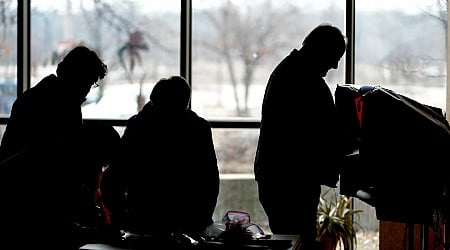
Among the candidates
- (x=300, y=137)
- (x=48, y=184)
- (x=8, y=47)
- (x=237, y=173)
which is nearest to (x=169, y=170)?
(x=300, y=137)

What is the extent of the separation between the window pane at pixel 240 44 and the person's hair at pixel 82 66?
7.82 ft

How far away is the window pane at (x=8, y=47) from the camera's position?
5188 mm

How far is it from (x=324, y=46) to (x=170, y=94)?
2.31 feet

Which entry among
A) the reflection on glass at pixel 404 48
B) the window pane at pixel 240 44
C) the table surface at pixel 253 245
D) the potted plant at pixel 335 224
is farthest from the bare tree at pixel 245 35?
the table surface at pixel 253 245

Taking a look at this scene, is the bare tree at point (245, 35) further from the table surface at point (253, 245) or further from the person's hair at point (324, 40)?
the table surface at point (253, 245)

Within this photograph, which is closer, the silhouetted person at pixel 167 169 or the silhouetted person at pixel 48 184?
the silhouetted person at pixel 48 184

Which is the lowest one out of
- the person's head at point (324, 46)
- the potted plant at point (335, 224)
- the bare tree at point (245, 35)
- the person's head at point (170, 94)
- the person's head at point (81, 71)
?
the potted plant at point (335, 224)

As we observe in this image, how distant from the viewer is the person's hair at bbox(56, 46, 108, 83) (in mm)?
2758

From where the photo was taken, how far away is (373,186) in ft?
10.7

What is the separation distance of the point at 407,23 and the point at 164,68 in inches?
65.6

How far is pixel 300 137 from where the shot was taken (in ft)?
10.8

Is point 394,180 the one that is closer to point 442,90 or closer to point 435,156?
point 435,156

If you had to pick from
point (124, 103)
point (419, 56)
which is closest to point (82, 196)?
point (124, 103)

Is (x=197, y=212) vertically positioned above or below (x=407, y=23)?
below
